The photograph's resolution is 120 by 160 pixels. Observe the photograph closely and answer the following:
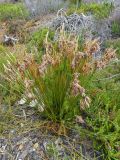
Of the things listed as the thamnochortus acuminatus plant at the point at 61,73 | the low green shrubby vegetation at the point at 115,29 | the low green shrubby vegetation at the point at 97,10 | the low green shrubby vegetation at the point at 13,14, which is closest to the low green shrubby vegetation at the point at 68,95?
the thamnochortus acuminatus plant at the point at 61,73

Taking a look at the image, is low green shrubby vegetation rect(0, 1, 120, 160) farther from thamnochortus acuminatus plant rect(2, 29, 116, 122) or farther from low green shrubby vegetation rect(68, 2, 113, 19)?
low green shrubby vegetation rect(68, 2, 113, 19)

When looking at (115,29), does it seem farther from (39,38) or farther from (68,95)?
(68,95)

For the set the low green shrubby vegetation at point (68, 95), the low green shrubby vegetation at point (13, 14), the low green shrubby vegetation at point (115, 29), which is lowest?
the low green shrubby vegetation at point (13, 14)

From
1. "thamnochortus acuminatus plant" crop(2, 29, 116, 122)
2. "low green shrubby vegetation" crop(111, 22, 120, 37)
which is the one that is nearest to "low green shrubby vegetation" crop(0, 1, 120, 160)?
"thamnochortus acuminatus plant" crop(2, 29, 116, 122)

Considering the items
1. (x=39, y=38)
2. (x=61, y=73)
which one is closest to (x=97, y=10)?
(x=39, y=38)

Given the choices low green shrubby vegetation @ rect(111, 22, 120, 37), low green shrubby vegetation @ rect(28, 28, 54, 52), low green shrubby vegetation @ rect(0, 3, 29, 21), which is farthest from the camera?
low green shrubby vegetation @ rect(0, 3, 29, 21)

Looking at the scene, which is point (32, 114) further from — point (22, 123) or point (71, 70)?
point (71, 70)

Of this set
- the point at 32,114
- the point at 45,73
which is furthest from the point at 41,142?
the point at 45,73

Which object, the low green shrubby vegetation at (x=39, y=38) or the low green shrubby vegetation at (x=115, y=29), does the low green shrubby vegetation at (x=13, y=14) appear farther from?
the low green shrubby vegetation at (x=115, y=29)

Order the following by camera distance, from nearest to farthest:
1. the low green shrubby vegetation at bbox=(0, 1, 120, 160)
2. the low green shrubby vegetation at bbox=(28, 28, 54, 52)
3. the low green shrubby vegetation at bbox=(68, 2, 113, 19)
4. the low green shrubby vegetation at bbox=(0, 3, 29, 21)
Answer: the low green shrubby vegetation at bbox=(0, 1, 120, 160) → the low green shrubby vegetation at bbox=(28, 28, 54, 52) → the low green shrubby vegetation at bbox=(68, 2, 113, 19) → the low green shrubby vegetation at bbox=(0, 3, 29, 21)
